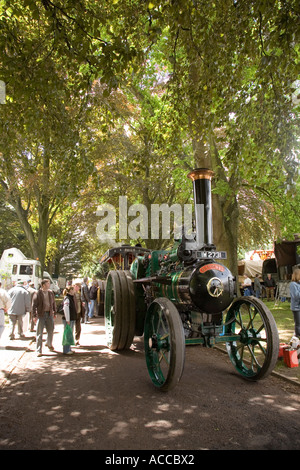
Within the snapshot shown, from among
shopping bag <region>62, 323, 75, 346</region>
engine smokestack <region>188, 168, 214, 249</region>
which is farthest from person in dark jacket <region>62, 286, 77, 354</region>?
engine smokestack <region>188, 168, 214, 249</region>

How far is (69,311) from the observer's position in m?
7.30

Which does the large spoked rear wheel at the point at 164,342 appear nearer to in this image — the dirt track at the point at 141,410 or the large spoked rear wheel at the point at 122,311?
the dirt track at the point at 141,410

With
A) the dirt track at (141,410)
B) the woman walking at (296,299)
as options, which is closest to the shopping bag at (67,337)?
the dirt track at (141,410)

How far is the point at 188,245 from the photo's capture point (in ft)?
15.5

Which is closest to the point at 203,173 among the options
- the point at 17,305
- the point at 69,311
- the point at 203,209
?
the point at 203,209

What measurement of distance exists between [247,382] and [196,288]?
56.7 inches

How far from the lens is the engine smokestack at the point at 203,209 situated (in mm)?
4754

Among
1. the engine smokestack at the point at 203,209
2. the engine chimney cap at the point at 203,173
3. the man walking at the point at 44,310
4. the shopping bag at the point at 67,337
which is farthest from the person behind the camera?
the man walking at the point at 44,310

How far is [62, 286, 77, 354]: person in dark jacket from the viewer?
22.5 feet

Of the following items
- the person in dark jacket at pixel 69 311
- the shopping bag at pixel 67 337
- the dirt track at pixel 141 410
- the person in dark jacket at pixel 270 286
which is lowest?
the dirt track at pixel 141 410

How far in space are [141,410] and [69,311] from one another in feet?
13.3

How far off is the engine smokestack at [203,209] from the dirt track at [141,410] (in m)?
1.91

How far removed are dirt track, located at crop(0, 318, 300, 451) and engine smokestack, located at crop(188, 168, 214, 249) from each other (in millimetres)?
1915
